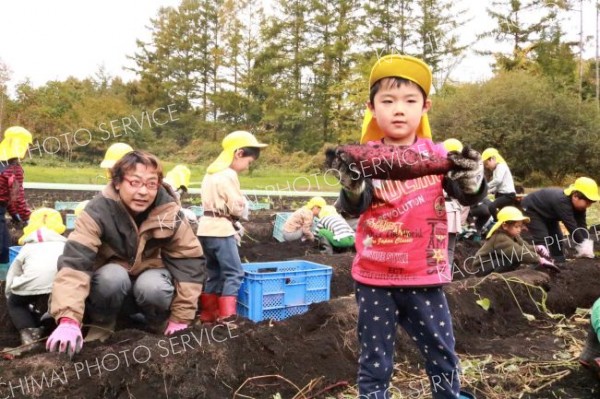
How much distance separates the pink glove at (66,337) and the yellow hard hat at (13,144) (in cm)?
350

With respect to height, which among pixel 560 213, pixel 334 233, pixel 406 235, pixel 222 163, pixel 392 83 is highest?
pixel 392 83

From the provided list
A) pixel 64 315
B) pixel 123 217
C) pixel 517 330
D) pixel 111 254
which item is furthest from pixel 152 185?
pixel 517 330

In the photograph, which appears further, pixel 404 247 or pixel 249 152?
pixel 249 152

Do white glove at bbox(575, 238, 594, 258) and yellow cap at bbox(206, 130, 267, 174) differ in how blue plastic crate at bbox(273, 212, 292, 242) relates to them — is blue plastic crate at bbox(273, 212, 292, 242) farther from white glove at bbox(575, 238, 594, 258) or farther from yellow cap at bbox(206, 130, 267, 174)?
white glove at bbox(575, 238, 594, 258)

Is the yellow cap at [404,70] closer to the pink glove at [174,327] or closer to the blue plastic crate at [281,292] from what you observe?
the pink glove at [174,327]

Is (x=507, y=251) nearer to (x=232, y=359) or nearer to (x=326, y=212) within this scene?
(x=326, y=212)

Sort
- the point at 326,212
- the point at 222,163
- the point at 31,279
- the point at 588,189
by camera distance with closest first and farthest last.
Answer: the point at 31,279
the point at 222,163
the point at 588,189
the point at 326,212

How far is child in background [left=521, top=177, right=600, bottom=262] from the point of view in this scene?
6.25 m

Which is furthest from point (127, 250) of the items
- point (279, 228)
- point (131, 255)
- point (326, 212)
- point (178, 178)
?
point (279, 228)

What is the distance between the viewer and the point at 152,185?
315 centimetres

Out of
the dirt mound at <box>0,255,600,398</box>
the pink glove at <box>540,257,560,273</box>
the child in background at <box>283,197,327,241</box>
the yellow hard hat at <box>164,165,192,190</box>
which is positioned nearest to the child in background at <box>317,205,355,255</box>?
the child in background at <box>283,197,327,241</box>

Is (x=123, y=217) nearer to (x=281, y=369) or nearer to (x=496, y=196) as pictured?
(x=281, y=369)

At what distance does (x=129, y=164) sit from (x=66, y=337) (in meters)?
0.96

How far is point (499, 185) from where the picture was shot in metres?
8.34
